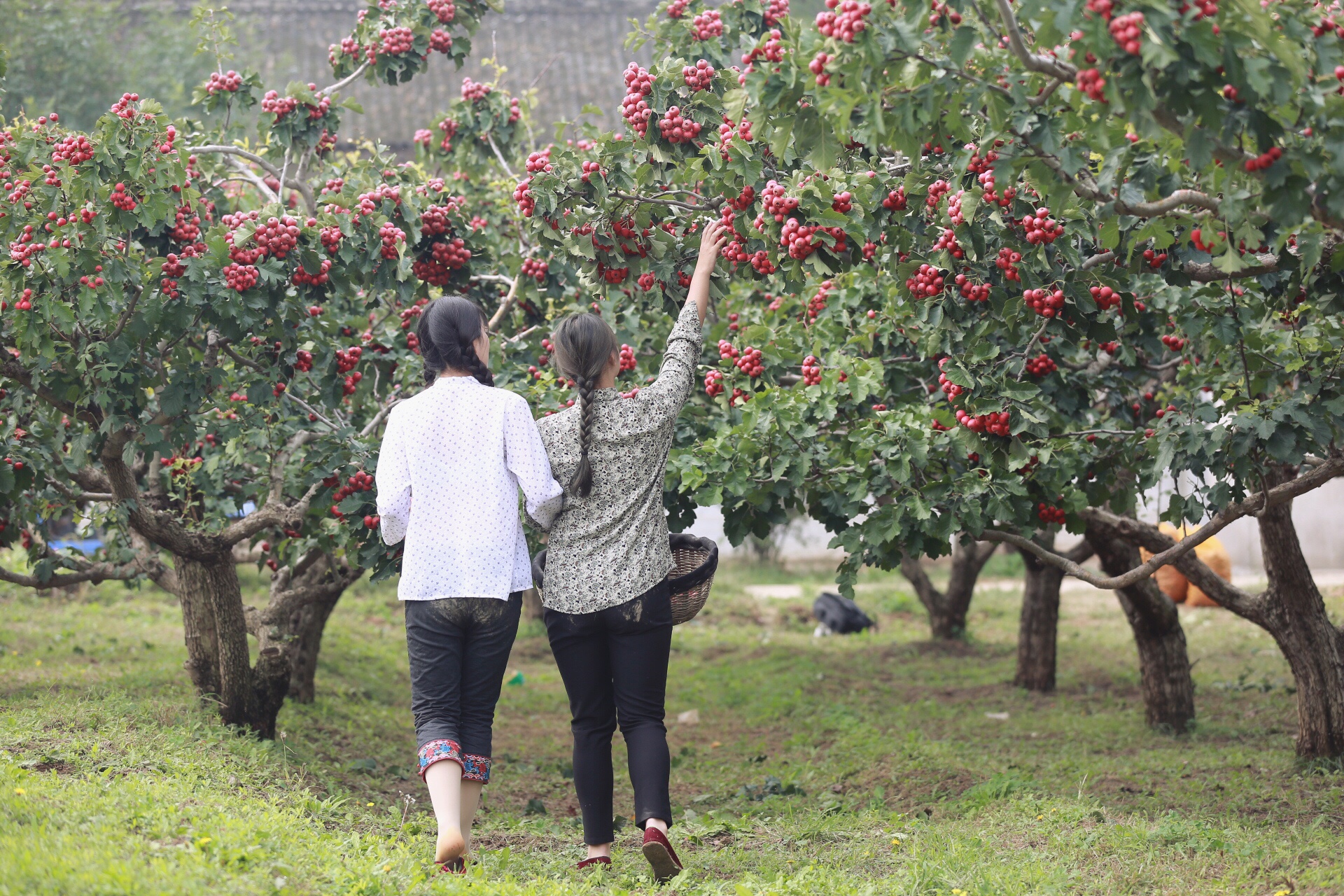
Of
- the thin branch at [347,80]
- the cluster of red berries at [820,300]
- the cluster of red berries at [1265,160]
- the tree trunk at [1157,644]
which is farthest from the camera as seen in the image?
the tree trunk at [1157,644]

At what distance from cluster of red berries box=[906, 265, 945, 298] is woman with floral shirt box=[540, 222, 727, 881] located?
2.88 feet

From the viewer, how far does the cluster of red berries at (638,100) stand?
150 inches

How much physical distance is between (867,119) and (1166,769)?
3.50 m

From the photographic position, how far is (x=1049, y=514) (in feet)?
14.0

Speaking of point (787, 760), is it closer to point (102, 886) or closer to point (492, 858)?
point (492, 858)

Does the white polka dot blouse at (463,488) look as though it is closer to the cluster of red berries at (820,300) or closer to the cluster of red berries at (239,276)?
the cluster of red berries at (239,276)

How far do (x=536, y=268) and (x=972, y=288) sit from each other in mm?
2245

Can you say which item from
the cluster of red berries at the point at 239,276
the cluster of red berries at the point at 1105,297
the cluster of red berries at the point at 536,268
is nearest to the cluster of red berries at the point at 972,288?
the cluster of red berries at the point at 1105,297

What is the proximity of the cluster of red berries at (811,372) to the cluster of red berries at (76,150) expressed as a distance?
2662 mm

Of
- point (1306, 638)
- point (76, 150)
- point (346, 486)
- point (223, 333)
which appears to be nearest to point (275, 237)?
point (223, 333)

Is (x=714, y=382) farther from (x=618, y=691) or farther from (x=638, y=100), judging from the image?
(x=618, y=691)

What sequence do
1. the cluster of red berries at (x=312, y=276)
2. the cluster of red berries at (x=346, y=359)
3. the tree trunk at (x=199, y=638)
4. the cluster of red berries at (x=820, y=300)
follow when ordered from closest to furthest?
the cluster of red berries at (x=312, y=276) < the cluster of red berries at (x=346, y=359) < the tree trunk at (x=199, y=638) < the cluster of red berries at (x=820, y=300)

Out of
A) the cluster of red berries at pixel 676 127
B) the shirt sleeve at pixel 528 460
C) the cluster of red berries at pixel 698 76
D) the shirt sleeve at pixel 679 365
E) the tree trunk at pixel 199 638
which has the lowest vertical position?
the tree trunk at pixel 199 638

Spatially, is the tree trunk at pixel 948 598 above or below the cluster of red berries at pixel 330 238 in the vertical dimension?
below
